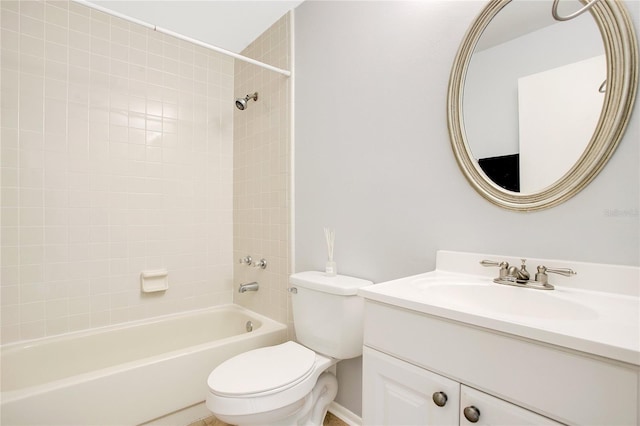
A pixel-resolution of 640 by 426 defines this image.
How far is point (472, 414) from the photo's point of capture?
75 cm

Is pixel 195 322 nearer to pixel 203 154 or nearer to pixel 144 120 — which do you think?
pixel 203 154

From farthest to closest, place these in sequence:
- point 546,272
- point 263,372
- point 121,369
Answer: point 121,369 → point 263,372 → point 546,272

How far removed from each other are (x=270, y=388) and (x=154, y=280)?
1.33 m

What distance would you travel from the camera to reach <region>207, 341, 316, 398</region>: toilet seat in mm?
1215

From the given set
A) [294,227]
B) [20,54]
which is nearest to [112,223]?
[20,54]

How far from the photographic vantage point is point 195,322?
2.29 m

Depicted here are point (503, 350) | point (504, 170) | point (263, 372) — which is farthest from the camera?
point (263, 372)

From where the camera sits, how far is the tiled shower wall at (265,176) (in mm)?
2045

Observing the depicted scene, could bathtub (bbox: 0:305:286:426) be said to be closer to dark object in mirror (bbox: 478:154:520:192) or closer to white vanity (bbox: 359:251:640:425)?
white vanity (bbox: 359:251:640:425)

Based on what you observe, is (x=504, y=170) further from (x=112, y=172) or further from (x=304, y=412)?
(x=112, y=172)

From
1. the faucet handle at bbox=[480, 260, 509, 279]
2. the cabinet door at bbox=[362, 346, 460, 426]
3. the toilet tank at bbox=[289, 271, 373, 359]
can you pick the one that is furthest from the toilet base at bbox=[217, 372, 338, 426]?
the faucet handle at bbox=[480, 260, 509, 279]

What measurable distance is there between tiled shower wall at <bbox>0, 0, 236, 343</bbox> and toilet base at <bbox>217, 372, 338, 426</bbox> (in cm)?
60

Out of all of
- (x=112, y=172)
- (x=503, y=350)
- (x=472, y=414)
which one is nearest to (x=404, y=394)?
(x=472, y=414)

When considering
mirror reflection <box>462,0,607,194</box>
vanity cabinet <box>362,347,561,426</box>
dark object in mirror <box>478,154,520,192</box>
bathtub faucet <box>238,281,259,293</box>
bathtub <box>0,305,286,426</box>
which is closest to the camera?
vanity cabinet <box>362,347,561,426</box>
